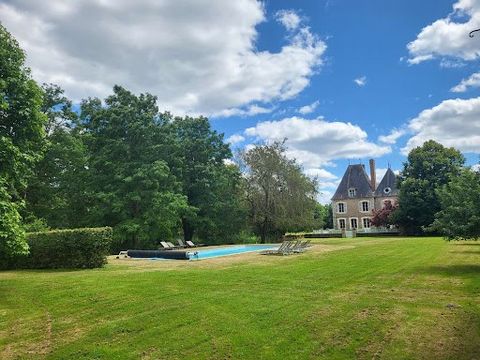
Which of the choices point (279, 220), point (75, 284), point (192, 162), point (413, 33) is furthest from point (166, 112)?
point (75, 284)

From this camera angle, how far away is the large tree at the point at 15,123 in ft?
31.8

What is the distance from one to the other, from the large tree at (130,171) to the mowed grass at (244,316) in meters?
15.0

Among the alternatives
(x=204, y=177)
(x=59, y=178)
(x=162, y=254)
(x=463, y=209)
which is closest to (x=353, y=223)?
(x=204, y=177)

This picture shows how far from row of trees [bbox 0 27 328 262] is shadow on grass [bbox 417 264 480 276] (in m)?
16.9

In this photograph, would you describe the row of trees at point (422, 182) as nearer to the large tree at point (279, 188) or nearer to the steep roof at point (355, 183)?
the large tree at point (279, 188)

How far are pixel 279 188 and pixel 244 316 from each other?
26216 mm

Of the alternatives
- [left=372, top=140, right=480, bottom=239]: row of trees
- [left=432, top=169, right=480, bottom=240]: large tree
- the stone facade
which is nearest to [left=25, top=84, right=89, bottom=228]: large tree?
[left=432, top=169, right=480, bottom=240]: large tree

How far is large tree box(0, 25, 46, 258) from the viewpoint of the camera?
9.69 meters

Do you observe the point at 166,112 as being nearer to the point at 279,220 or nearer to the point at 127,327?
the point at 279,220

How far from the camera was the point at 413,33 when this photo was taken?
16.0 m

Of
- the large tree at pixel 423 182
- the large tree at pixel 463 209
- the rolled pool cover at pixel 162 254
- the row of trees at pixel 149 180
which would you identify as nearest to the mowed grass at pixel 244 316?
the large tree at pixel 463 209

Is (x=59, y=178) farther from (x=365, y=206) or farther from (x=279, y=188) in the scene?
(x=365, y=206)

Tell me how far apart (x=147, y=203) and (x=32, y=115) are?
54.2 ft

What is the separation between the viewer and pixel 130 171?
27031mm
